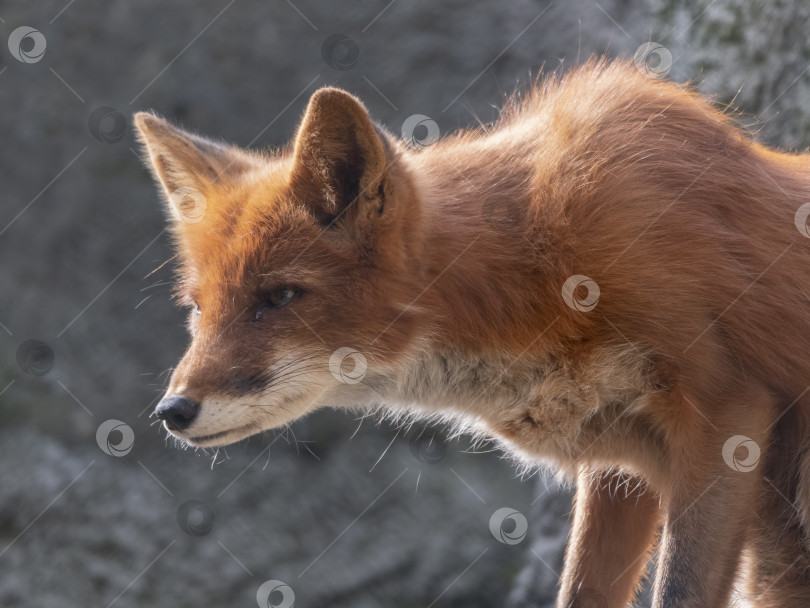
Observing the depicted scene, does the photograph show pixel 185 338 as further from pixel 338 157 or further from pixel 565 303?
pixel 565 303

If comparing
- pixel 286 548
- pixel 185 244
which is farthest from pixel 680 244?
pixel 286 548

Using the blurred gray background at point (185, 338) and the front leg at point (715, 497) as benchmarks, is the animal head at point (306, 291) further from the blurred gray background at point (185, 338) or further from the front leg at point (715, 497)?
the blurred gray background at point (185, 338)

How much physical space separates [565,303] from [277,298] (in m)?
0.99

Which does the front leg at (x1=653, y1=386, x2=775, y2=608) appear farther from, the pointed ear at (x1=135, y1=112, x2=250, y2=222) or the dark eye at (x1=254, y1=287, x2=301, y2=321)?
the pointed ear at (x1=135, y1=112, x2=250, y2=222)

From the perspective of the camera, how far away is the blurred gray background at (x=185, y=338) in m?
5.49

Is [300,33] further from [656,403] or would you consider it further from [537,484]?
[656,403]

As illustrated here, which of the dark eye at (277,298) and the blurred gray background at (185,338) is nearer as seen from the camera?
the dark eye at (277,298)

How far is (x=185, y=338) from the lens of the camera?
586 cm

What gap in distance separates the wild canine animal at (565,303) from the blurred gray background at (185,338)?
2.45 metres

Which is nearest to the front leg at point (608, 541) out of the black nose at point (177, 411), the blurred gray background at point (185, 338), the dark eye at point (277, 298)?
the dark eye at point (277, 298)

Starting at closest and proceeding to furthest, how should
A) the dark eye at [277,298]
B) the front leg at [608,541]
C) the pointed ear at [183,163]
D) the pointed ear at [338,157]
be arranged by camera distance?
the pointed ear at [338,157], the dark eye at [277,298], the pointed ear at [183,163], the front leg at [608,541]

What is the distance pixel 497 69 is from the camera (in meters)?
5.83

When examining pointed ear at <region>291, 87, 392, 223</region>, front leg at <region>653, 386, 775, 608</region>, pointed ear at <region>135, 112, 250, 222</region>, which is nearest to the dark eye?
pointed ear at <region>291, 87, 392, 223</region>

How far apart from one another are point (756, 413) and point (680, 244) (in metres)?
0.60
